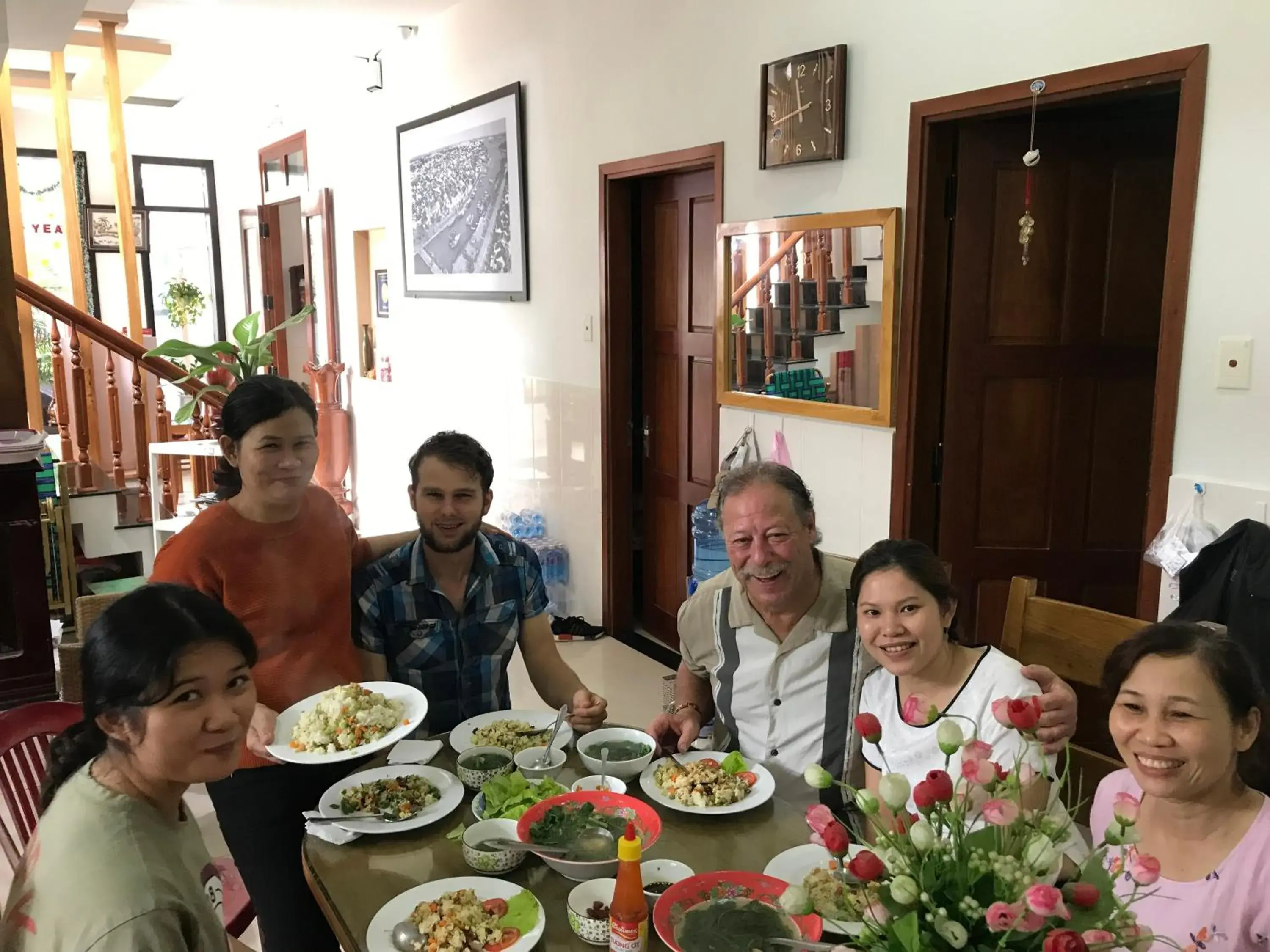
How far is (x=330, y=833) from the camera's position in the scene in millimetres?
1459

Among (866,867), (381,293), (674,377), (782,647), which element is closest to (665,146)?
(674,377)

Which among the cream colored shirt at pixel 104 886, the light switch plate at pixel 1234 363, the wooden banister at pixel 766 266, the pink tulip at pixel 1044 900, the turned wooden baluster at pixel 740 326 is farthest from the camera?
the turned wooden baluster at pixel 740 326

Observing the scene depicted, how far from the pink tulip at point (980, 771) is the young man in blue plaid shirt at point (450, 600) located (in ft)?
3.51

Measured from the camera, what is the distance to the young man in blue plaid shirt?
1864 millimetres

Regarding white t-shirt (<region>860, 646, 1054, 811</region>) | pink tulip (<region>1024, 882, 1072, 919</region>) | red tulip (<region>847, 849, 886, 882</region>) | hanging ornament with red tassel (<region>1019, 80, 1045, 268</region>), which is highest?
hanging ornament with red tassel (<region>1019, 80, 1045, 268</region>)

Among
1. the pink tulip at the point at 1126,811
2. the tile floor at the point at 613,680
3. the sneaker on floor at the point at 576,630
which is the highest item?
the pink tulip at the point at 1126,811

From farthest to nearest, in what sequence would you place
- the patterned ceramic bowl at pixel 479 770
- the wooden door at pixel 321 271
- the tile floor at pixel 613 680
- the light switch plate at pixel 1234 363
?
the wooden door at pixel 321 271, the tile floor at pixel 613 680, the light switch plate at pixel 1234 363, the patterned ceramic bowl at pixel 479 770

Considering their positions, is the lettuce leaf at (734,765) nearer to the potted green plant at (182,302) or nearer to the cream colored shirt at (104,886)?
the cream colored shirt at (104,886)

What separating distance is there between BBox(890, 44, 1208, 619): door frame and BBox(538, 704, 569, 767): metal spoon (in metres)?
1.34

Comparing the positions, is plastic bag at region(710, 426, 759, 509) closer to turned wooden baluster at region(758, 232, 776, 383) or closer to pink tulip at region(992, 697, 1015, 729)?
turned wooden baluster at region(758, 232, 776, 383)

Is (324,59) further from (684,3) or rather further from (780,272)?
(780,272)

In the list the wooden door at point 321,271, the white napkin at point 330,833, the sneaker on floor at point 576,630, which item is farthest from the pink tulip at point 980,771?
the wooden door at point 321,271

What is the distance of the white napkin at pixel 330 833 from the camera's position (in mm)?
1449

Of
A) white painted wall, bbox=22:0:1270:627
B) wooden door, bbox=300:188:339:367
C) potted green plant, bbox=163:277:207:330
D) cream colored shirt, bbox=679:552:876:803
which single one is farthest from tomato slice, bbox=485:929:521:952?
potted green plant, bbox=163:277:207:330
